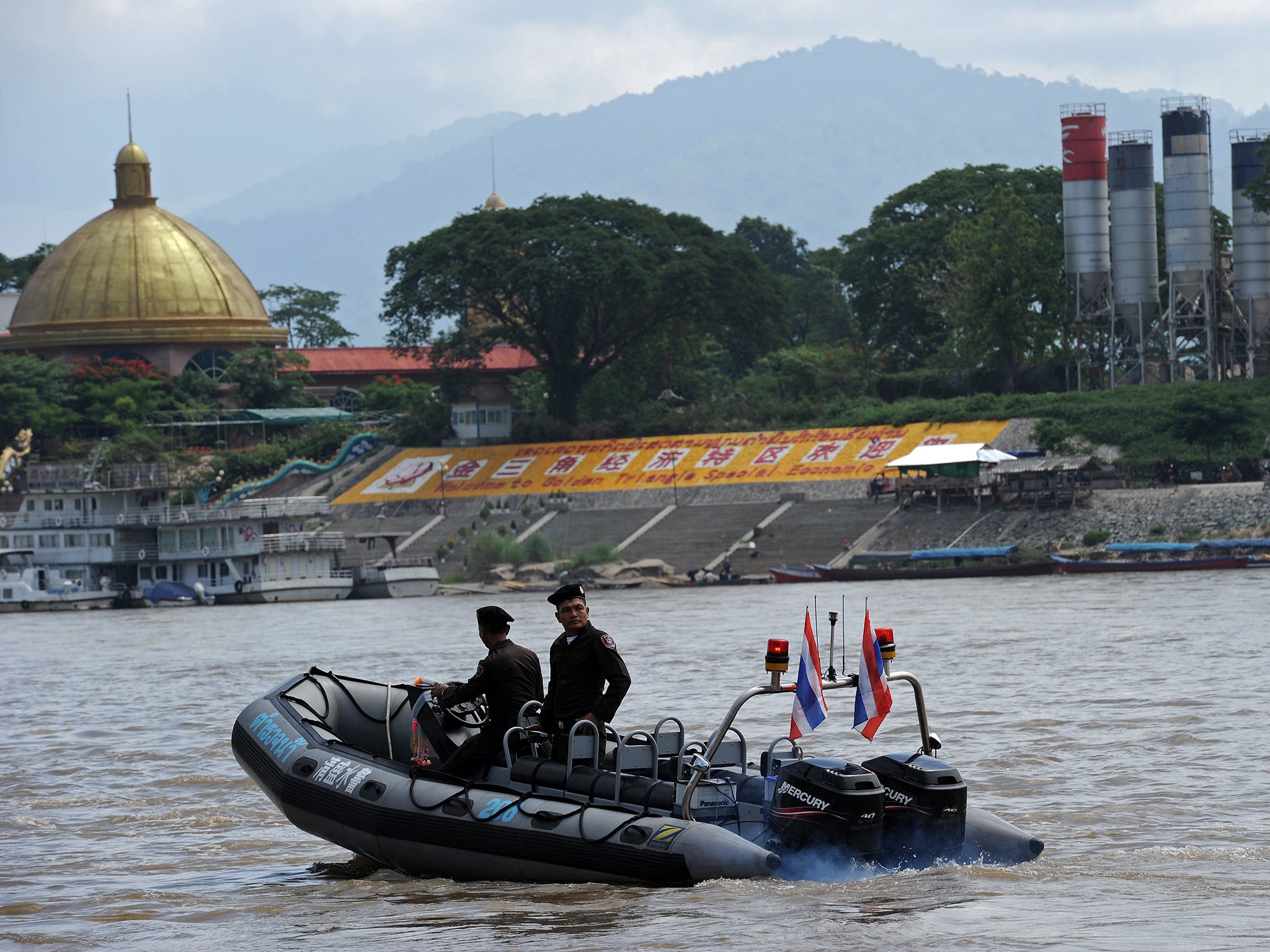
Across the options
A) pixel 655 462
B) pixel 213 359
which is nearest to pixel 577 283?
pixel 655 462

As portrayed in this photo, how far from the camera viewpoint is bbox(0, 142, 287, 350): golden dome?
92.1 m

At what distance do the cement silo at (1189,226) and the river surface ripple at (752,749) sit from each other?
30.2 meters

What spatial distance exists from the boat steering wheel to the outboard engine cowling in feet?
11.9

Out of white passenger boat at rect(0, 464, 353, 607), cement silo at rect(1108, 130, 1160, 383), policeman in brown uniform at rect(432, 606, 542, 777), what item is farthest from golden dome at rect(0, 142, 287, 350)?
policeman in brown uniform at rect(432, 606, 542, 777)

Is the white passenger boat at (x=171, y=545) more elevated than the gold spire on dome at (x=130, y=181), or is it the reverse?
the gold spire on dome at (x=130, y=181)

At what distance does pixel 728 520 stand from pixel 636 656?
31.3 m

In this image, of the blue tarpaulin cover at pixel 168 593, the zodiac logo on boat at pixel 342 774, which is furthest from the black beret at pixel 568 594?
the blue tarpaulin cover at pixel 168 593

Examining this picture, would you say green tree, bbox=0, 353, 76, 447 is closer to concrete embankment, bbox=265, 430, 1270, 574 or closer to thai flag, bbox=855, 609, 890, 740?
concrete embankment, bbox=265, 430, 1270, 574

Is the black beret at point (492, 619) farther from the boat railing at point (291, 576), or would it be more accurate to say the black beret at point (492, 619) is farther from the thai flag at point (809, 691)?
the boat railing at point (291, 576)

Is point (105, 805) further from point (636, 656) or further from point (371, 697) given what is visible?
point (636, 656)

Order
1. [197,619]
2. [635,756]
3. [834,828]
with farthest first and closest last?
1. [197,619]
2. [635,756]
3. [834,828]

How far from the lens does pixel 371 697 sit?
1638cm

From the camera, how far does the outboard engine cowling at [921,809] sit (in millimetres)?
13000

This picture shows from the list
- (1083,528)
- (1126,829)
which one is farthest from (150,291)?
(1126,829)
